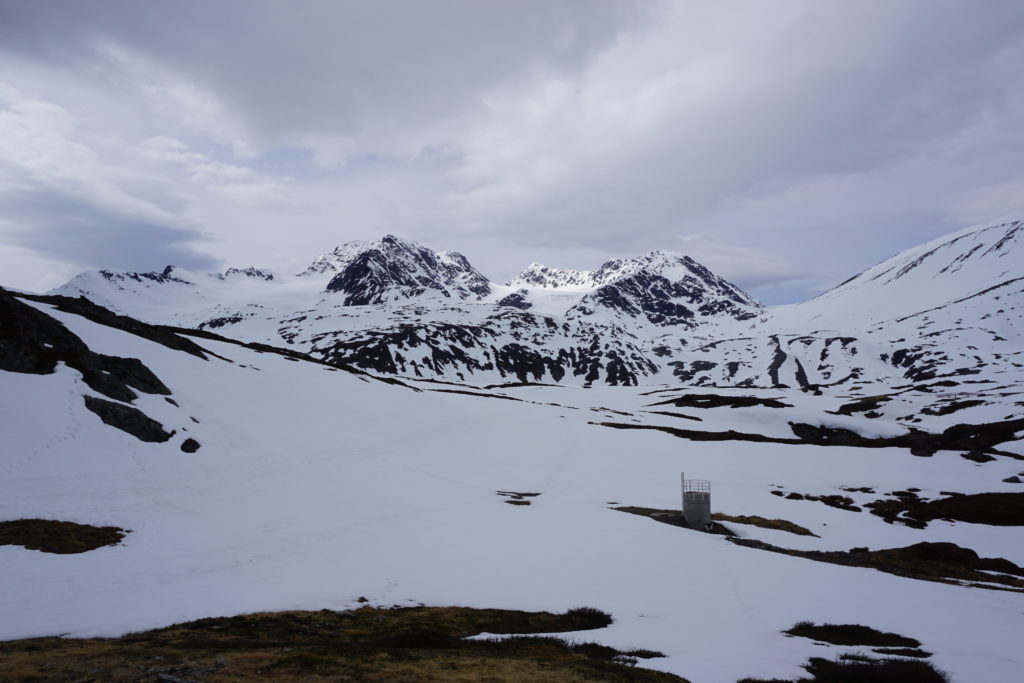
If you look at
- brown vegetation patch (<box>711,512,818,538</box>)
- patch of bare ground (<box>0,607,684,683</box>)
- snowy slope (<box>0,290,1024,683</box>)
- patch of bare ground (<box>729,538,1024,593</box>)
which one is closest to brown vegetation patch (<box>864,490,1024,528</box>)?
snowy slope (<box>0,290,1024,683</box>)

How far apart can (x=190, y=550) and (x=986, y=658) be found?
28.5 metres

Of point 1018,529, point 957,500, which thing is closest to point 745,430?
point 957,500

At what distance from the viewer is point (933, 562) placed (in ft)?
92.6

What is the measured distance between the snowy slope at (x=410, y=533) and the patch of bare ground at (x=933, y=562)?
2.34m

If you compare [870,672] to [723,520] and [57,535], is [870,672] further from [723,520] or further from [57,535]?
[57,535]

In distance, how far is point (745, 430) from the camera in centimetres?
9444

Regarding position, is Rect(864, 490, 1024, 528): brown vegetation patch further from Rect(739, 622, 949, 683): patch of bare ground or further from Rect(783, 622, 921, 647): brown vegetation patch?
Rect(739, 622, 949, 683): patch of bare ground

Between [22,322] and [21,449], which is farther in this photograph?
[22,322]

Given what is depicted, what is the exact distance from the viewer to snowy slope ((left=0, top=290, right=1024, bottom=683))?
16547 millimetres

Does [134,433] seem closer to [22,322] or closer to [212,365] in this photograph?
[22,322]

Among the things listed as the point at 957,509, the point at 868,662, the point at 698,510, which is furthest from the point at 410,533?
the point at 957,509

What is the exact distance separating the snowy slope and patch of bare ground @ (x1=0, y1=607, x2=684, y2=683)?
159 cm

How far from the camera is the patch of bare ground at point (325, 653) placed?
34.8ft

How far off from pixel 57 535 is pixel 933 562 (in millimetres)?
43328
